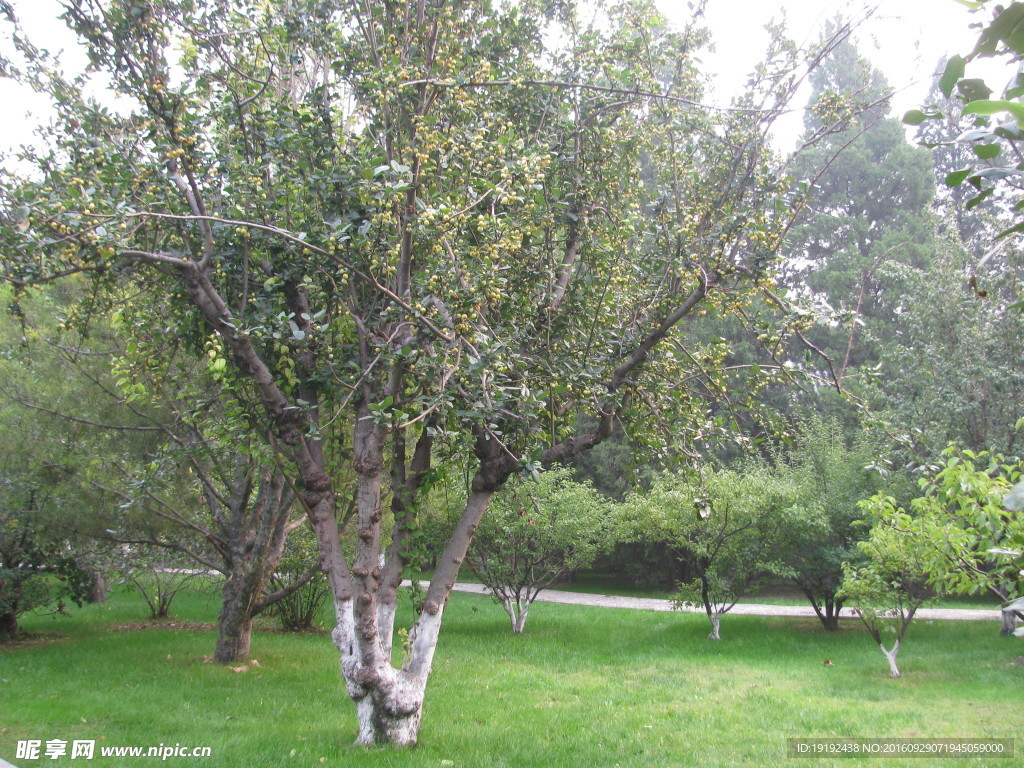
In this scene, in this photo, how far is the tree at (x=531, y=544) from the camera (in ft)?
43.2

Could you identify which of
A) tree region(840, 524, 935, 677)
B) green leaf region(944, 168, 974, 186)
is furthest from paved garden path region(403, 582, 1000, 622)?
green leaf region(944, 168, 974, 186)

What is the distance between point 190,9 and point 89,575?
8857mm

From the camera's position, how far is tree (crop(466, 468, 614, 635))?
13.2 metres

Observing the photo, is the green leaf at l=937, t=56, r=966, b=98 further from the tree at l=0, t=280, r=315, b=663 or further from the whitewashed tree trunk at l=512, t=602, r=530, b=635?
the whitewashed tree trunk at l=512, t=602, r=530, b=635

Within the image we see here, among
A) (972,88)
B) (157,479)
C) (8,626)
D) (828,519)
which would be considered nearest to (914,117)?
(972,88)

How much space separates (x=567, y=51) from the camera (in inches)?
237

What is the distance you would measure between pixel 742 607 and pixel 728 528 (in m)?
6.13

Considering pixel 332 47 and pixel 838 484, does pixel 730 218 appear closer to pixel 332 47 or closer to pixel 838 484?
pixel 332 47

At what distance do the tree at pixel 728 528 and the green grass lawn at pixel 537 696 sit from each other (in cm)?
87

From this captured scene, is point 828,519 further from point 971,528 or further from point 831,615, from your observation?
point 971,528

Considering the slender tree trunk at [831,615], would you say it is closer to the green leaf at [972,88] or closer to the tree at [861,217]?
the tree at [861,217]

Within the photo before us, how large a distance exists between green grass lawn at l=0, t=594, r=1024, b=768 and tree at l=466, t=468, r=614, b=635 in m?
0.93

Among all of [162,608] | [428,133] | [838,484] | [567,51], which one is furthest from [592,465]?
[428,133]

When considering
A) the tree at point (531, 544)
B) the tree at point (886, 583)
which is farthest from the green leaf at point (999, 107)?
the tree at point (531, 544)
